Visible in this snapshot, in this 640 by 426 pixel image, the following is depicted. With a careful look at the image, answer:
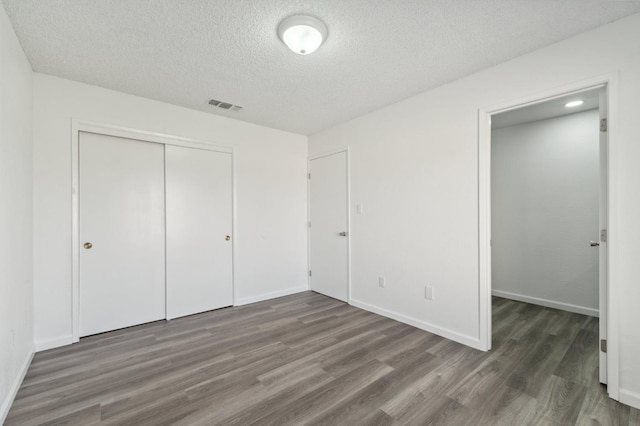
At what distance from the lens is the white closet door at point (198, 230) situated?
326cm

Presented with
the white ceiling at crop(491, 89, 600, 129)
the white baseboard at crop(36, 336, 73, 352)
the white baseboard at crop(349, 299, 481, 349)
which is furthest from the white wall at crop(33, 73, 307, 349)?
the white ceiling at crop(491, 89, 600, 129)

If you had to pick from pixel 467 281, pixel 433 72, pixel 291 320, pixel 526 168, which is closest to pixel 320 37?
pixel 433 72

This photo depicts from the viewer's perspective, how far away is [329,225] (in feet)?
13.5

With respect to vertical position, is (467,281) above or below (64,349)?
above

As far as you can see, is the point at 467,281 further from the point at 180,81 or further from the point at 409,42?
the point at 180,81

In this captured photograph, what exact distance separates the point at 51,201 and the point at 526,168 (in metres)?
5.62

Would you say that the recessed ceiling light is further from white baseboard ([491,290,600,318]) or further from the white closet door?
the white closet door

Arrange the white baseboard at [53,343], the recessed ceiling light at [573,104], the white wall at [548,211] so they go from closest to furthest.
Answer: the white baseboard at [53,343], the recessed ceiling light at [573,104], the white wall at [548,211]

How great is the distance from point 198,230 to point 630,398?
13.4 feet

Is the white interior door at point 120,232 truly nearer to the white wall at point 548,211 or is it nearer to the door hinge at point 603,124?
the door hinge at point 603,124

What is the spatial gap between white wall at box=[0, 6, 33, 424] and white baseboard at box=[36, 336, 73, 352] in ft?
0.58

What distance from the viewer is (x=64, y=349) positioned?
2.51 metres

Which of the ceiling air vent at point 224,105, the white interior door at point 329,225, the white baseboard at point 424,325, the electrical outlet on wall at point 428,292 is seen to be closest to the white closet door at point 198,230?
the ceiling air vent at point 224,105

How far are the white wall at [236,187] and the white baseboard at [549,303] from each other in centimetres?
305
